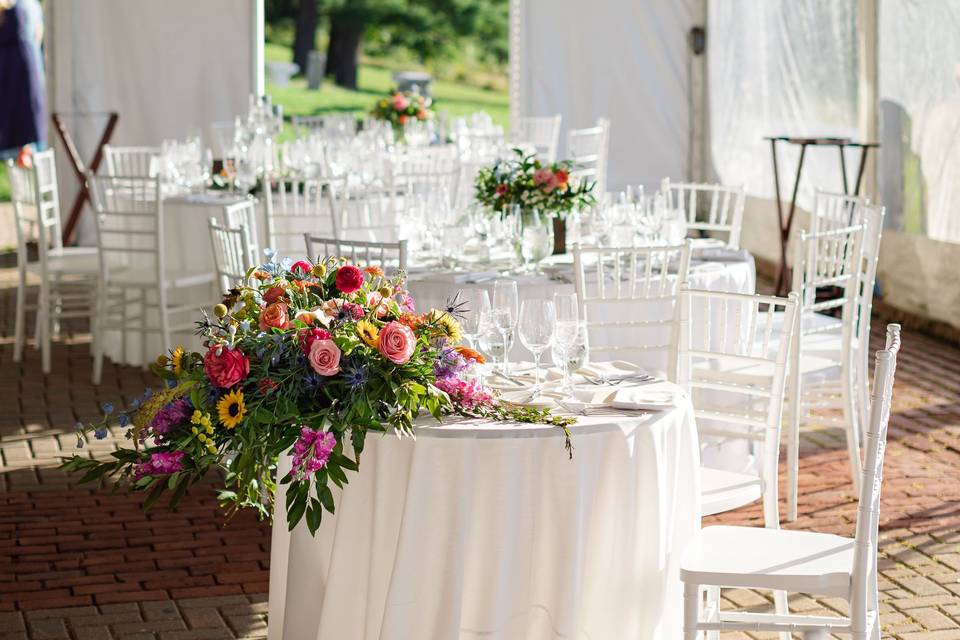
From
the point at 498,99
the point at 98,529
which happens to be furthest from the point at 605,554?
the point at 498,99

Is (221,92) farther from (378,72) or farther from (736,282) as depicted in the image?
(378,72)

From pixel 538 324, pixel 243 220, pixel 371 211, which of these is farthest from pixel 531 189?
pixel 538 324

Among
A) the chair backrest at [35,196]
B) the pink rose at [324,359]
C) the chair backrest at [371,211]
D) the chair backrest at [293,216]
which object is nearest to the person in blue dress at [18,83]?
the chair backrest at [35,196]

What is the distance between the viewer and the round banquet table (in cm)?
304

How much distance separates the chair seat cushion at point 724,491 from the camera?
3.70 m

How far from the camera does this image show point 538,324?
133 inches

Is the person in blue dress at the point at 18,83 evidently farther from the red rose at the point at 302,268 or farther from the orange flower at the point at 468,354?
the orange flower at the point at 468,354

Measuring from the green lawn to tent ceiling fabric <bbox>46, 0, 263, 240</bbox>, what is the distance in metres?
10.0

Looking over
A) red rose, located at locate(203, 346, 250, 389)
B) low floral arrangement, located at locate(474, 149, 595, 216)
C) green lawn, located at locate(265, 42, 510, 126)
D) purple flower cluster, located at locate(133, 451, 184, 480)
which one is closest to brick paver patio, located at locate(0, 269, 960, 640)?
purple flower cluster, located at locate(133, 451, 184, 480)

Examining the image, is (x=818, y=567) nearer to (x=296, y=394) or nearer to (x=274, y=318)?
(x=296, y=394)

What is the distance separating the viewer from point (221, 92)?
11.2 m

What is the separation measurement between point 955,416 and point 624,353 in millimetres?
2137

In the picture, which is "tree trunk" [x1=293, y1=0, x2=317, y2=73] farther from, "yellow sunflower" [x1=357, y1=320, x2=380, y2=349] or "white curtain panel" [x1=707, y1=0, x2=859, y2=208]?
"yellow sunflower" [x1=357, y1=320, x2=380, y2=349]

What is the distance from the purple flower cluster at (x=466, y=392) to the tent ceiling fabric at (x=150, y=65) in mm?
8587
